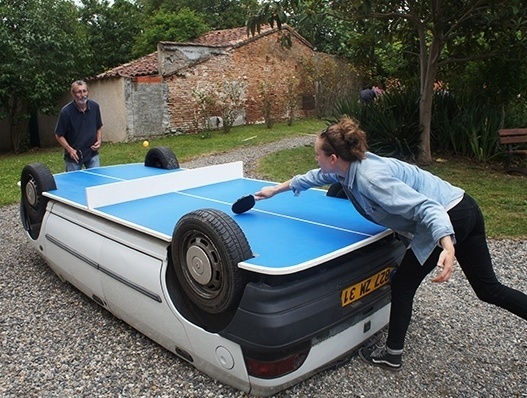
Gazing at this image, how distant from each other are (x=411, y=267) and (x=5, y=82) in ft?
49.7

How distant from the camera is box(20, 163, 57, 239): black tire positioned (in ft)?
13.6

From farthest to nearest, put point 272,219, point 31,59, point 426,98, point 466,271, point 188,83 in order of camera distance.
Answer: point 188,83 < point 31,59 < point 426,98 < point 272,219 < point 466,271

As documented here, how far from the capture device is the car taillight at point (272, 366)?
2.39 meters

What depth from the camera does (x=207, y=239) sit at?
2.45 meters

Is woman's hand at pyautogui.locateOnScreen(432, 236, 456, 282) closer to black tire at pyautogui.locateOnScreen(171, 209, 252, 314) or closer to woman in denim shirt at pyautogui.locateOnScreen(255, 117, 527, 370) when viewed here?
woman in denim shirt at pyautogui.locateOnScreen(255, 117, 527, 370)

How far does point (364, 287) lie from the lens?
269 centimetres

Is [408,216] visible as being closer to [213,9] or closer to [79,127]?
[79,127]

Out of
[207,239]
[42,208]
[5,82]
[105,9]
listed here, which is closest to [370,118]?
[42,208]

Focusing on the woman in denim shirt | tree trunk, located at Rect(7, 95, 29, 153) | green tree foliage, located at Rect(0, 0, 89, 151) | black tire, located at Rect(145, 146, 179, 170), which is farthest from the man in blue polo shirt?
tree trunk, located at Rect(7, 95, 29, 153)

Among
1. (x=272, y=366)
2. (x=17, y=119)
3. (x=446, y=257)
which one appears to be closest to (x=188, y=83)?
(x=17, y=119)

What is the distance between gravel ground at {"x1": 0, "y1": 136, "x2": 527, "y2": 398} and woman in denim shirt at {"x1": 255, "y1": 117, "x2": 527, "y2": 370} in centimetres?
30

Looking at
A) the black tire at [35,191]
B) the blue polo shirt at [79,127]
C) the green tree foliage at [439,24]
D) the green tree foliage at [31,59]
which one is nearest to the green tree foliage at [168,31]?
the green tree foliage at [31,59]

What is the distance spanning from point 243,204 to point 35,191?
2147 millimetres

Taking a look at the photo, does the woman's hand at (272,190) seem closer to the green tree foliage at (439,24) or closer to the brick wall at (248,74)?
the green tree foliage at (439,24)
